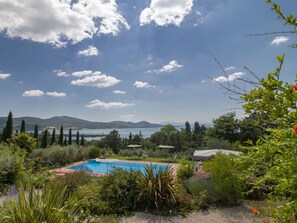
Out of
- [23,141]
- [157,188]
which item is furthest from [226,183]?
[23,141]

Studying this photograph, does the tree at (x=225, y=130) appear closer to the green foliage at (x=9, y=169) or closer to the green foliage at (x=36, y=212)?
the green foliage at (x=9, y=169)

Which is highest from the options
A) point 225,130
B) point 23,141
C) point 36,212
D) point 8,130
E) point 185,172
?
point 225,130

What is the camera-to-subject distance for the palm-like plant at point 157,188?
6.12 metres

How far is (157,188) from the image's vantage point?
6.30 metres

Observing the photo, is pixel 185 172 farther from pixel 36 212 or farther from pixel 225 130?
pixel 225 130

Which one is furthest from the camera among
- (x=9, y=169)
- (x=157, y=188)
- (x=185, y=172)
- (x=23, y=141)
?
(x=23, y=141)

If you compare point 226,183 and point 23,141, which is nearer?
point 226,183

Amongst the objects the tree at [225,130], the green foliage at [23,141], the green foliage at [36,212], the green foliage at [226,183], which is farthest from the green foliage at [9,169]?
the tree at [225,130]

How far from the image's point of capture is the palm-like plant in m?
6.12

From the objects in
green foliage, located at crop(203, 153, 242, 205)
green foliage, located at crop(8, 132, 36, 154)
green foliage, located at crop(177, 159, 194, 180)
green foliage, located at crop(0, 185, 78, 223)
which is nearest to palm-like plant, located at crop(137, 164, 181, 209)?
green foliage, located at crop(203, 153, 242, 205)

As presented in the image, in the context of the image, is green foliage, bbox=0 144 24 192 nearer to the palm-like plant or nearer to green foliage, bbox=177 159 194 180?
the palm-like plant

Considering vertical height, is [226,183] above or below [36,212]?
below

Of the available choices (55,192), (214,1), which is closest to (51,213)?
(55,192)

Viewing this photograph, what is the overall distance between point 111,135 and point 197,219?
23.0 meters
